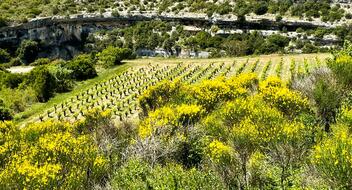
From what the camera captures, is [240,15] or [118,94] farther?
[240,15]

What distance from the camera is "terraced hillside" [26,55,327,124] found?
57.5 m

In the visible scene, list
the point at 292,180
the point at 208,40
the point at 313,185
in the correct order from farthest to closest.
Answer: the point at 208,40
the point at 292,180
the point at 313,185

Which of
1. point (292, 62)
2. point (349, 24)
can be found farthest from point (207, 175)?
point (349, 24)

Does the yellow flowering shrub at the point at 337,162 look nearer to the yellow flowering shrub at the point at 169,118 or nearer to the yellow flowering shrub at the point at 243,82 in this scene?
the yellow flowering shrub at the point at 169,118

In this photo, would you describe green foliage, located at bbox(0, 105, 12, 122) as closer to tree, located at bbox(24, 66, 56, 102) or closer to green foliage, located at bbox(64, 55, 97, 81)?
tree, located at bbox(24, 66, 56, 102)

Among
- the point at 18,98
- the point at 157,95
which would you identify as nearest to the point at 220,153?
the point at 157,95

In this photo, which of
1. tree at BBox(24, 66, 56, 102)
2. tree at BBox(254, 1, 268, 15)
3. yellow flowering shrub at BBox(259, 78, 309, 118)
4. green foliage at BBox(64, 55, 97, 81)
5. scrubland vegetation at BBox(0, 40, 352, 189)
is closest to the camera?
scrubland vegetation at BBox(0, 40, 352, 189)

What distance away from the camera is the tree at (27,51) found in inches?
4813

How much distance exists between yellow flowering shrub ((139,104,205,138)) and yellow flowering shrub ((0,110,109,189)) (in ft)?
18.6

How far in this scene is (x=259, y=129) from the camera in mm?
27766

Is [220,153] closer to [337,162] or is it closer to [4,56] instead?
[337,162]

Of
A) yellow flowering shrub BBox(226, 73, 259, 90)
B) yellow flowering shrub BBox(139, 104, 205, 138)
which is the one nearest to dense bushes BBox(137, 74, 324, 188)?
yellow flowering shrub BBox(139, 104, 205, 138)

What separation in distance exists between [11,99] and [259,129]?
46099mm

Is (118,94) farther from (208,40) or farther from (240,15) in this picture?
(240,15)
